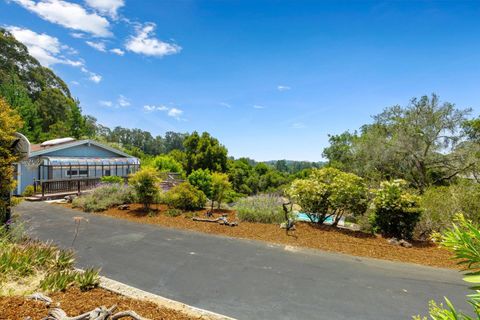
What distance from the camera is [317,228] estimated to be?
8914 mm

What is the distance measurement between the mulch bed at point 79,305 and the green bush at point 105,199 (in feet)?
29.4

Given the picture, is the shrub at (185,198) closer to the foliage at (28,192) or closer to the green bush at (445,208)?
the green bush at (445,208)

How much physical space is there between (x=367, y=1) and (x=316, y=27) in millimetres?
2087

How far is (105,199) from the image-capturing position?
12195 millimetres

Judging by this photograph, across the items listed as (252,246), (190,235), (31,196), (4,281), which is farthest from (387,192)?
(31,196)

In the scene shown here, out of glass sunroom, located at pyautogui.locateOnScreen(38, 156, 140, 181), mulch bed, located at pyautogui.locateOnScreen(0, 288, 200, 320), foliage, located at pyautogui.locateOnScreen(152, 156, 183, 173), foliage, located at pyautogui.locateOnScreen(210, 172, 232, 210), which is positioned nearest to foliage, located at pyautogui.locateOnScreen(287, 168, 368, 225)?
foliage, located at pyautogui.locateOnScreen(210, 172, 232, 210)

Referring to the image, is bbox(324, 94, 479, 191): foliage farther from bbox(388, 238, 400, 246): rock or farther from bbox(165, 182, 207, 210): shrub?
bbox(165, 182, 207, 210): shrub

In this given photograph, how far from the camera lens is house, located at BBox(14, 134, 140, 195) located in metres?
16.5

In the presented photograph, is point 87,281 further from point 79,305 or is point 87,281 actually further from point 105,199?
point 105,199

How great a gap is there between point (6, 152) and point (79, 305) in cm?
498

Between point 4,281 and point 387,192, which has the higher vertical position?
point 387,192

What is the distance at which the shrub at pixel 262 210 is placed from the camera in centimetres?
966

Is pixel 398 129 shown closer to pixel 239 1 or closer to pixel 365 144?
pixel 365 144

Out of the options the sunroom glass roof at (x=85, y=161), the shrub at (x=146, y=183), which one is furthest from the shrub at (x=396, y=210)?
the sunroom glass roof at (x=85, y=161)
